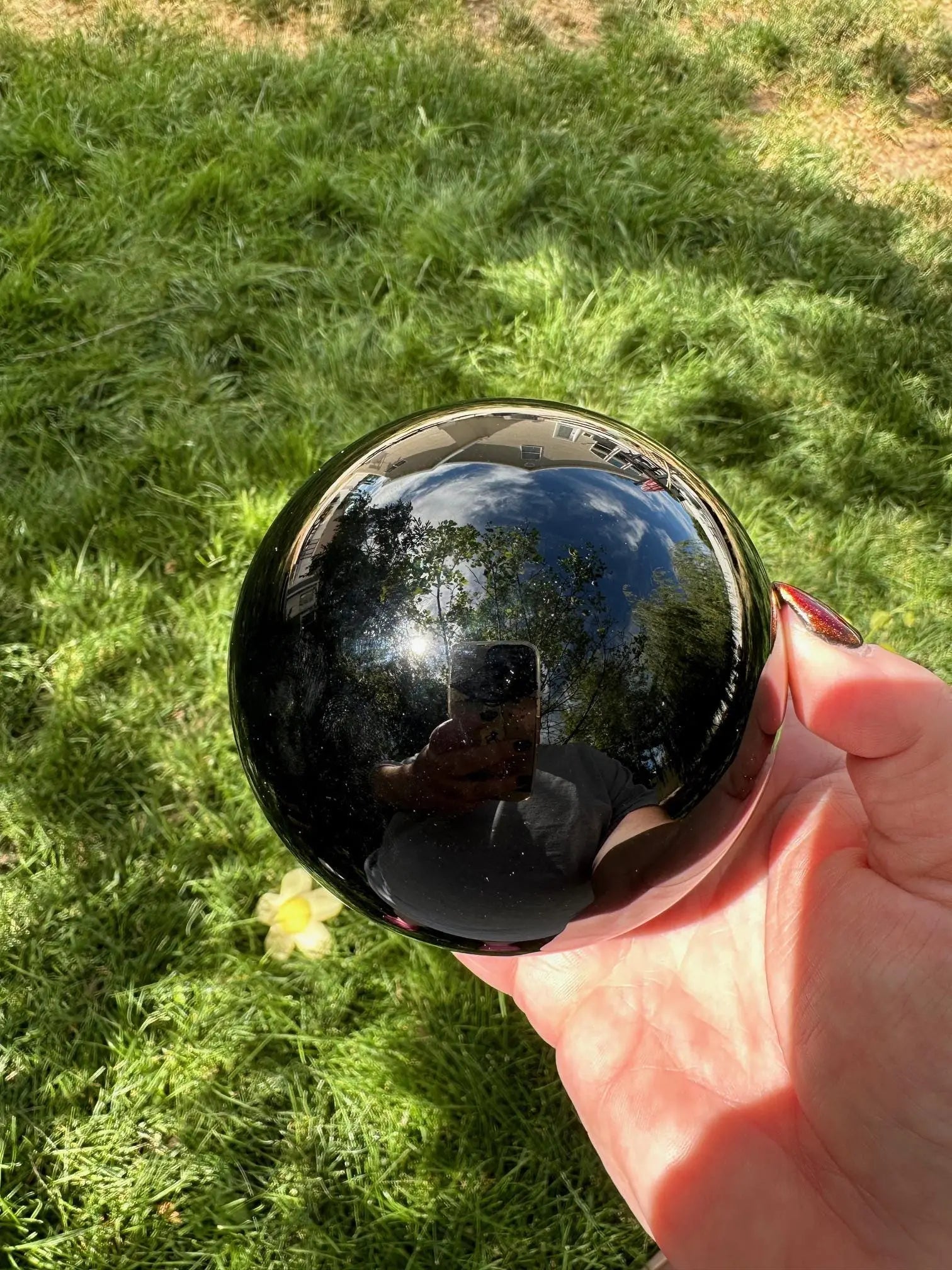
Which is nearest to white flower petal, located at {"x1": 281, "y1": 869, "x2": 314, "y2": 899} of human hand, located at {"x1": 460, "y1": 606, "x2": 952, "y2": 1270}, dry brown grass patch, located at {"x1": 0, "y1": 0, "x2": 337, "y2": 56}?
human hand, located at {"x1": 460, "y1": 606, "x2": 952, "y2": 1270}

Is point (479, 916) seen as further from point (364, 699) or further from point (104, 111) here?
point (104, 111)

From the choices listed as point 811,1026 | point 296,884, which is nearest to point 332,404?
point 296,884

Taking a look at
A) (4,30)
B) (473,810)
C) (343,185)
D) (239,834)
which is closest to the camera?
(473,810)

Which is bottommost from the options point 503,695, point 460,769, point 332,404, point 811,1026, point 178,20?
point 332,404

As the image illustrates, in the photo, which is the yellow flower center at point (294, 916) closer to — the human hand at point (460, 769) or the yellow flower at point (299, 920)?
the yellow flower at point (299, 920)

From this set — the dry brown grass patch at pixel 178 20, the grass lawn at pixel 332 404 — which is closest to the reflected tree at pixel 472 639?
the grass lawn at pixel 332 404

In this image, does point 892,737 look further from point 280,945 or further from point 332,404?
point 332,404

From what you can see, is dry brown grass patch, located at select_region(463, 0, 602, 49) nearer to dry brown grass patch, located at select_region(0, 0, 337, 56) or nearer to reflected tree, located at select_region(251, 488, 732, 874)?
dry brown grass patch, located at select_region(0, 0, 337, 56)

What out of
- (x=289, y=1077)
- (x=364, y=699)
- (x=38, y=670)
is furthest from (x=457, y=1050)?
(x=38, y=670)
